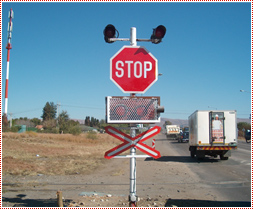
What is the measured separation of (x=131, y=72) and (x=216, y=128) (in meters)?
13.9

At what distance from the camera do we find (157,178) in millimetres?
11602

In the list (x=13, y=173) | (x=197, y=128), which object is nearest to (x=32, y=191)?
(x=13, y=173)

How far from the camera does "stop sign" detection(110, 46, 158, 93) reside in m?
5.32

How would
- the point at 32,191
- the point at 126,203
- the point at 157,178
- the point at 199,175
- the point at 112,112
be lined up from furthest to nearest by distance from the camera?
the point at 199,175 < the point at 157,178 < the point at 32,191 < the point at 126,203 < the point at 112,112

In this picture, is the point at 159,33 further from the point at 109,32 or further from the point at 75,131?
the point at 75,131

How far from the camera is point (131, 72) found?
5316mm

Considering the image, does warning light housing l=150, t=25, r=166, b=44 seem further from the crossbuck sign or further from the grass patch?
the grass patch

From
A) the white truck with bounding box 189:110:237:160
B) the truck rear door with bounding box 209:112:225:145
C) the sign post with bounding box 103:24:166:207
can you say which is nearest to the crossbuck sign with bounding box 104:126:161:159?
the sign post with bounding box 103:24:166:207

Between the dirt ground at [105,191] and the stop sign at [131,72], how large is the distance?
2.99 metres

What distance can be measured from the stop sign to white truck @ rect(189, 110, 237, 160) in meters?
13.5

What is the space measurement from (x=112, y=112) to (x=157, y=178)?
709 centimetres

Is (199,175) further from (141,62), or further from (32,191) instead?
(141,62)

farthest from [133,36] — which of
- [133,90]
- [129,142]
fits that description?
[129,142]

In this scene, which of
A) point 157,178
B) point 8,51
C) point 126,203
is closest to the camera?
point 126,203
